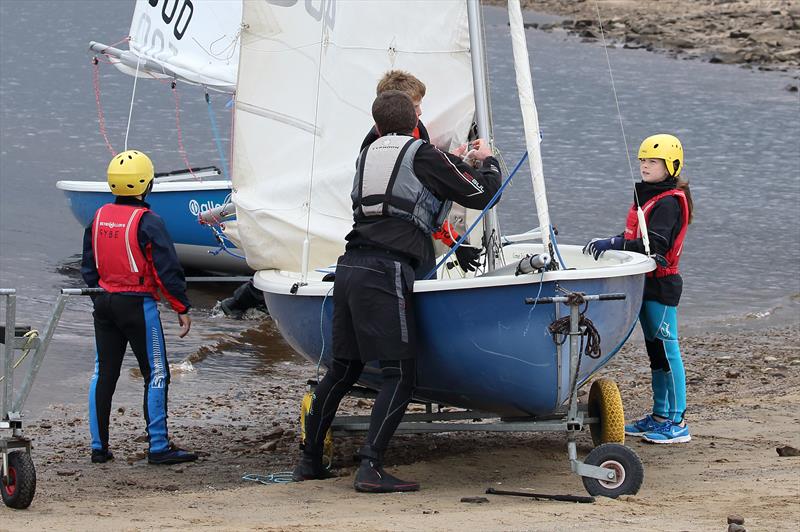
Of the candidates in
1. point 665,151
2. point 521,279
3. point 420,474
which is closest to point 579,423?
point 521,279

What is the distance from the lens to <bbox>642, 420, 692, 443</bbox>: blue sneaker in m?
7.40

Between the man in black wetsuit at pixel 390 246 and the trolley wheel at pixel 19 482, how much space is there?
147 centimetres

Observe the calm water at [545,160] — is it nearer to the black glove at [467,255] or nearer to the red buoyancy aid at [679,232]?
the black glove at [467,255]

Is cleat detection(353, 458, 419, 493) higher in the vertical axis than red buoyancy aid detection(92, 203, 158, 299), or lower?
lower

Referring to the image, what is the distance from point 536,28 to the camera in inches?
1907

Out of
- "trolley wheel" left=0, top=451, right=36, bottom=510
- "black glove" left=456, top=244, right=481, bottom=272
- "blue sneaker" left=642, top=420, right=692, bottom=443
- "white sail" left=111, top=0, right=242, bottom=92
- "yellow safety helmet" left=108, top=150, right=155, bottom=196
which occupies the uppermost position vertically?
"white sail" left=111, top=0, right=242, bottom=92

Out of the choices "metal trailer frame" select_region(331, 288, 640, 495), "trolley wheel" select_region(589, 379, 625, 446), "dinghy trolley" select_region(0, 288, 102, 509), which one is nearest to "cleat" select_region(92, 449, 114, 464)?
"dinghy trolley" select_region(0, 288, 102, 509)

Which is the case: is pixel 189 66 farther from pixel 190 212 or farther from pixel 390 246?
pixel 390 246

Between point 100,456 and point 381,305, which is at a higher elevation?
point 381,305

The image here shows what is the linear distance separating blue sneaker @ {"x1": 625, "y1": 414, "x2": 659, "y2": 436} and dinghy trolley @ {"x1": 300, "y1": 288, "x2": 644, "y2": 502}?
0.72 m

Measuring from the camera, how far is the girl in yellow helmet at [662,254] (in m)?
7.11

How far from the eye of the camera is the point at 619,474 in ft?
19.9

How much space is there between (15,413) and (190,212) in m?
8.18

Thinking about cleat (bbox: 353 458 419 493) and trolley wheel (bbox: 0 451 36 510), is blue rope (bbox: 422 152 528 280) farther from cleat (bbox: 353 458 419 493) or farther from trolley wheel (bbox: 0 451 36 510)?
trolley wheel (bbox: 0 451 36 510)
